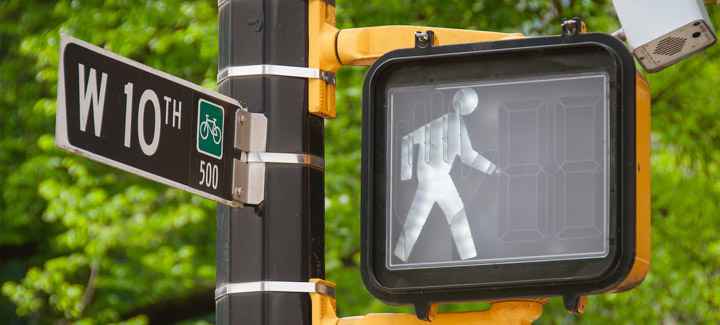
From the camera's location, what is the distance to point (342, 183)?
9.93 meters

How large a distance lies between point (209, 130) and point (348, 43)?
435mm

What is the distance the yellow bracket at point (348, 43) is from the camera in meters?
3.28

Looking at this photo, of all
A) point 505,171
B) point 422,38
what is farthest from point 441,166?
point 422,38

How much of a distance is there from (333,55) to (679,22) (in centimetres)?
91

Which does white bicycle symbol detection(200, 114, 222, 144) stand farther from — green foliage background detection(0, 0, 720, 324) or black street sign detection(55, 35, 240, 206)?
green foliage background detection(0, 0, 720, 324)

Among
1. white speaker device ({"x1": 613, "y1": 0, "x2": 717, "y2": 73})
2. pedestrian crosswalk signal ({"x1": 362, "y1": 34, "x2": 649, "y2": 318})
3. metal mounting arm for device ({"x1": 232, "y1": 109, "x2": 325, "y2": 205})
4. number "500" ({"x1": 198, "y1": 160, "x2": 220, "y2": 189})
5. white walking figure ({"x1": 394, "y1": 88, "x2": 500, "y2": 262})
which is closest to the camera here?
pedestrian crosswalk signal ({"x1": 362, "y1": 34, "x2": 649, "y2": 318})

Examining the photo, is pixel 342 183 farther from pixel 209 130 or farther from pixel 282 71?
pixel 209 130

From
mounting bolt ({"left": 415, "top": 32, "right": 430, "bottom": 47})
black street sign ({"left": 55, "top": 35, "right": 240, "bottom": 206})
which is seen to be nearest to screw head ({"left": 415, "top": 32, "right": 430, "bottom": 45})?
mounting bolt ({"left": 415, "top": 32, "right": 430, "bottom": 47})

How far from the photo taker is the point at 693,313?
32.3 feet

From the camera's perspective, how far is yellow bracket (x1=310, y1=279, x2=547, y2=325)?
2.87m

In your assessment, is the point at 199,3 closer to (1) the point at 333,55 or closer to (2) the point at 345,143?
(2) the point at 345,143

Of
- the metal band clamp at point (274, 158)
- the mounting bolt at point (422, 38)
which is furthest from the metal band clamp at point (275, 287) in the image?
the mounting bolt at point (422, 38)

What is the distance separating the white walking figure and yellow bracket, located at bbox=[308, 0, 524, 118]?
417mm

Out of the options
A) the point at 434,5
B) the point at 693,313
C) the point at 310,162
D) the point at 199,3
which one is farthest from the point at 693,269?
the point at 310,162
